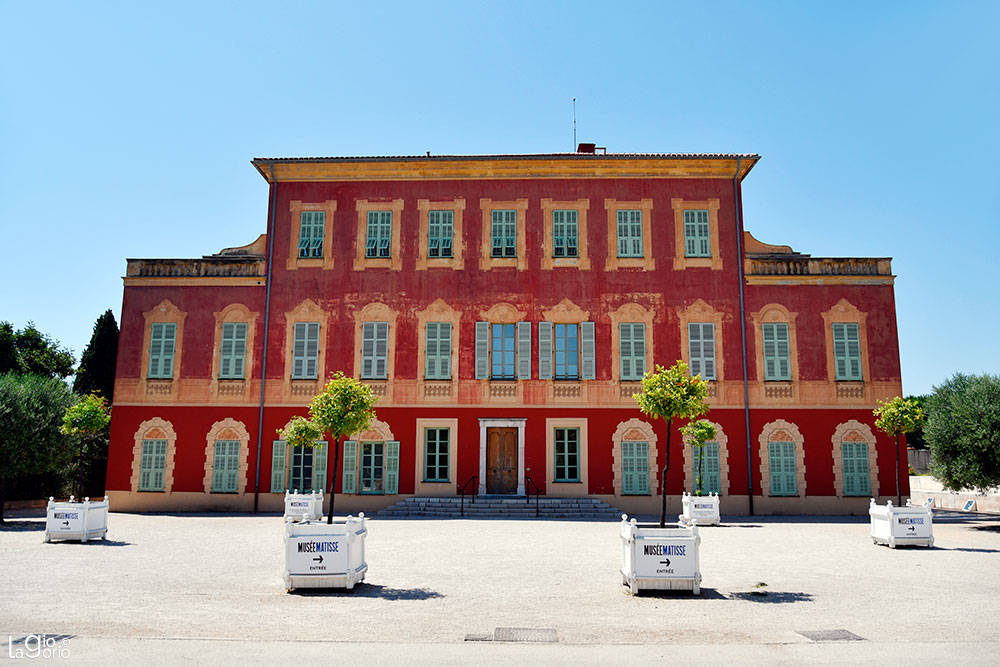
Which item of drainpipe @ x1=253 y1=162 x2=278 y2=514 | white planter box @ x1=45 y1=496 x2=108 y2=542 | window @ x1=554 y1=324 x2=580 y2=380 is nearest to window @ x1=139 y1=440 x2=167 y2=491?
drainpipe @ x1=253 y1=162 x2=278 y2=514

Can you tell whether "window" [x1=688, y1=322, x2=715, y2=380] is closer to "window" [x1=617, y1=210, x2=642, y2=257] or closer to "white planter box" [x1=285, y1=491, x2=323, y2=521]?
"window" [x1=617, y1=210, x2=642, y2=257]

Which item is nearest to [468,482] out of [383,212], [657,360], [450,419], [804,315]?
[450,419]

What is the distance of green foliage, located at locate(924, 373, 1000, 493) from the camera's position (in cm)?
1945

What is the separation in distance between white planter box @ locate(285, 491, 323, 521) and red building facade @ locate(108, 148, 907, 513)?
10.6 feet

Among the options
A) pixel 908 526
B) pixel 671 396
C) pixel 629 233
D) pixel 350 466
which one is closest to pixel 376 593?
pixel 671 396

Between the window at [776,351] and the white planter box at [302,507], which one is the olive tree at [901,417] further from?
the white planter box at [302,507]

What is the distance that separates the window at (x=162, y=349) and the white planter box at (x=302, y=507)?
7626 millimetres

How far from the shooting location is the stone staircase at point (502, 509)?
71.3 feet

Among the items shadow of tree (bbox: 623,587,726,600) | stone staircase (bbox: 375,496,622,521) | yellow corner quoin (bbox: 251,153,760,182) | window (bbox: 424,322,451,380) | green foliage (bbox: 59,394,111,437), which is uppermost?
yellow corner quoin (bbox: 251,153,760,182)

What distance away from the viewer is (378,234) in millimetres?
25125

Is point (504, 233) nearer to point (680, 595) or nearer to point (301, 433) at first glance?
point (301, 433)

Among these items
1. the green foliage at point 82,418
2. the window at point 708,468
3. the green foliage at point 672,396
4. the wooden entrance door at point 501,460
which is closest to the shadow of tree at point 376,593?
the green foliage at point 672,396

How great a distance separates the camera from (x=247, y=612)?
883 centimetres

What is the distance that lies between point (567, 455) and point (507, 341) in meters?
4.25
